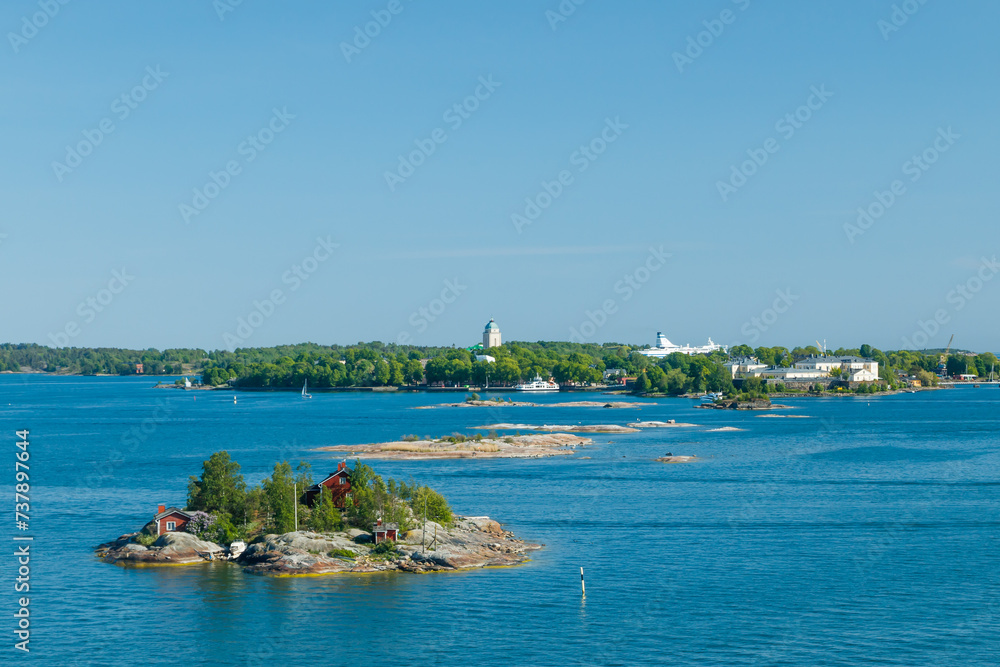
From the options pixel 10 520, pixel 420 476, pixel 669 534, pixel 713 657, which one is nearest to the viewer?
pixel 713 657

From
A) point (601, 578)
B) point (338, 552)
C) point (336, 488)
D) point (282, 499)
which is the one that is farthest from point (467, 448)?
point (601, 578)

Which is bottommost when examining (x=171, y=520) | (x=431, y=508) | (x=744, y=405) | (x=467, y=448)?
(x=171, y=520)

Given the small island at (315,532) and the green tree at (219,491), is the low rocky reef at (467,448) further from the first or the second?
the small island at (315,532)

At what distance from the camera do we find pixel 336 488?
1940 inches

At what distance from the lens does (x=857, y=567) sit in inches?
1783

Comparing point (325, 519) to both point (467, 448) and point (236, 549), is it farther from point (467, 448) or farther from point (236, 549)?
point (467, 448)

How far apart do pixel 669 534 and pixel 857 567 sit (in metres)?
9.85

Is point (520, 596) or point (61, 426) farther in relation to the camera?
point (61, 426)

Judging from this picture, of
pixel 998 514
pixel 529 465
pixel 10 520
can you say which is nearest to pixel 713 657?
pixel 998 514

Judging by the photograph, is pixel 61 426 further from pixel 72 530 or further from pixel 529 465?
pixel 72 530

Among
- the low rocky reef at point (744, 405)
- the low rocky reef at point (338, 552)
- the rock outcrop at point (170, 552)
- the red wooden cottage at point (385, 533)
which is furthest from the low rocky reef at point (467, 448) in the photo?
the low rocky reef at point (744, 405)

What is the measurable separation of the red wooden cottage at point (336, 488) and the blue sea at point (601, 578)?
573cm

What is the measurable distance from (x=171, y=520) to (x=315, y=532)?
6725 millimetres

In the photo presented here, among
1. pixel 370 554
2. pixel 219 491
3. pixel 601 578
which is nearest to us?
pixel 601 578
